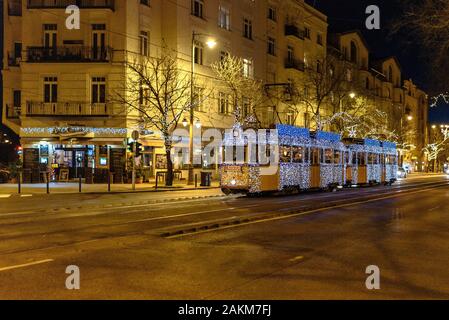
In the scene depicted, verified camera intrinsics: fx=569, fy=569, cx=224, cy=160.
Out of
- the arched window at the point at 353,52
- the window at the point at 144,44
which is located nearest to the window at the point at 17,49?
the window at the point at 144,44

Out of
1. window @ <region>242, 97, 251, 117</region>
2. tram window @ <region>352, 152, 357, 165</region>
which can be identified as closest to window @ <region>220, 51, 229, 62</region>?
window @ <region>242, 97, 251, 117</region>

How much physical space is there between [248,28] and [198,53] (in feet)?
27.5

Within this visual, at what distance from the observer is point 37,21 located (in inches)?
1502

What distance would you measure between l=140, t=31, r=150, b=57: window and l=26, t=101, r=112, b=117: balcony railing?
4651 millimetres

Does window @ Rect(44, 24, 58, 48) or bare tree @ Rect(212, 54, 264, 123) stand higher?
window @ Rect(44, 24, 58, 48)

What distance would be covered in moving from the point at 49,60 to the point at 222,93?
15.2 meters

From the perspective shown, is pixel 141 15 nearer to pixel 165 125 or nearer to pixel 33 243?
pixel 165 125

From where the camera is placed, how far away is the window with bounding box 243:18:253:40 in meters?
50.3

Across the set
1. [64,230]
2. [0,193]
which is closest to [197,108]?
[0,193]

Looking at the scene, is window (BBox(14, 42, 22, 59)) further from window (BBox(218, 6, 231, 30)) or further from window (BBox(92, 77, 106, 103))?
window (BBox(218, 6, 231, 30))

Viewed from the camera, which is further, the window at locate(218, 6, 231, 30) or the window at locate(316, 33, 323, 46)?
the window at locate(316, 33, 323, 46)

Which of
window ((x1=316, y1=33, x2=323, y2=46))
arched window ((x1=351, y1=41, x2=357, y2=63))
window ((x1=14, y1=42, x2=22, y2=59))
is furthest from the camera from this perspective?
arched window ((x1=351, y1=41, x2=357, y2=63))

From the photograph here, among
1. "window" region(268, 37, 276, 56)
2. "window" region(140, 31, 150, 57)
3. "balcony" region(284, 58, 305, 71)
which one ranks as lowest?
"window" region(140, 31, 150, 57)

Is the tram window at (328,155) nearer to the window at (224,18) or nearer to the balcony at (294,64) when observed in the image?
the window at (224,18)
